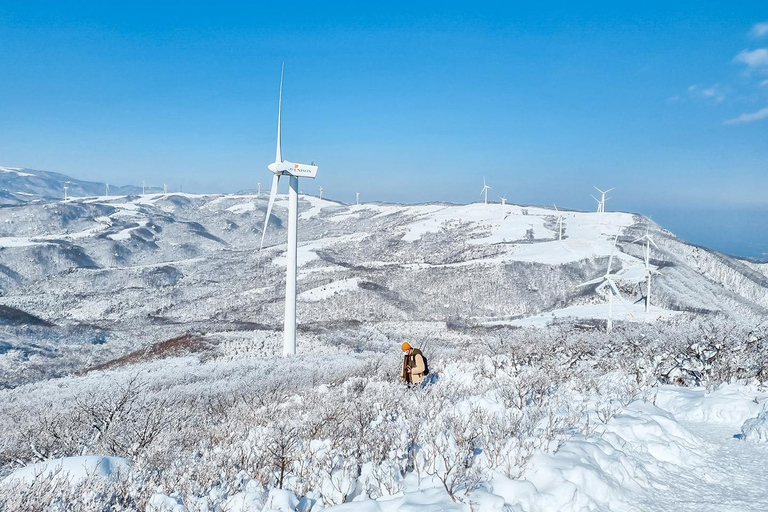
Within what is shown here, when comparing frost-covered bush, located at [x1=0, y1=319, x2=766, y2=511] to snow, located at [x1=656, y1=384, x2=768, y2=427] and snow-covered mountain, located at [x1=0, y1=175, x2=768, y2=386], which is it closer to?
snow, located at [x1=656, y1=384, x2=768, y2=427]

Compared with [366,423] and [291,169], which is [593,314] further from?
[366,423]

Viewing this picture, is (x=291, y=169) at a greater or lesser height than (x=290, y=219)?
greater

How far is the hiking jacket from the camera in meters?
13.0

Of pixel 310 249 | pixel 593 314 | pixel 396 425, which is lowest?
pixel 593 314

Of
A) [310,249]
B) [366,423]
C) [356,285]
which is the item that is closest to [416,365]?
[366,423]

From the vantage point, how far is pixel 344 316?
60375 mm

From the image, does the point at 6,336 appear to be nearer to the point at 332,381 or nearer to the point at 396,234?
the point at 332,381

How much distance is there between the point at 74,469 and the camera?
20.6 feet

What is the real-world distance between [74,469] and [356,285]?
6274cm

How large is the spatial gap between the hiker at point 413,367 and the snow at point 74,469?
763 cm

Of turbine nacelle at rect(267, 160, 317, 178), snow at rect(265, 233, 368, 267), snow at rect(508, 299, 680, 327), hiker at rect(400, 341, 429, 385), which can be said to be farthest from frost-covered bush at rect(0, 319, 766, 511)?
snow at rect(265, 233, 368, 267)

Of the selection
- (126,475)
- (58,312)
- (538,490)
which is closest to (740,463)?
(538,490)

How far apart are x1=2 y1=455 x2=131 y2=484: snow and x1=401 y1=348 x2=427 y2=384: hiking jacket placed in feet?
25.2

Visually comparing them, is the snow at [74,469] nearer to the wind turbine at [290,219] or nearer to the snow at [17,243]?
the wind turbine at [290,219]
